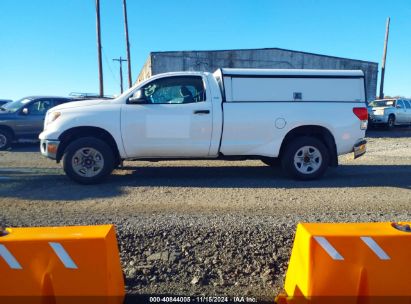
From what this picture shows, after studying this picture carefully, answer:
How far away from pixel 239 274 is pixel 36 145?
36.2ft

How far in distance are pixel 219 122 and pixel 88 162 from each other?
8.17ft

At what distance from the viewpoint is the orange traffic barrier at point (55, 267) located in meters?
1.95

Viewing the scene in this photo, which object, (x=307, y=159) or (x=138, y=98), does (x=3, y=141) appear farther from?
(x=307, y=159)

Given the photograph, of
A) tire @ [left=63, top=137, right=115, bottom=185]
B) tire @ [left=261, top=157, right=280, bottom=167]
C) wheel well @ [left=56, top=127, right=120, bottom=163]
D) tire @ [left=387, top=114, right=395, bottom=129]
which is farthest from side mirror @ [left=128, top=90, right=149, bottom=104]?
tire @ [left=387, top=114, right=395, bottom=129]

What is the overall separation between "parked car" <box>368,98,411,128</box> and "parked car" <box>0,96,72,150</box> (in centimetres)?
1646

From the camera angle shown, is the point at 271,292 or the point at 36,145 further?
the point at 36,145

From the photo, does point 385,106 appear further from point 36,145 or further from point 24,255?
point 24,255

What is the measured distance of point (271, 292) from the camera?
2.60 m

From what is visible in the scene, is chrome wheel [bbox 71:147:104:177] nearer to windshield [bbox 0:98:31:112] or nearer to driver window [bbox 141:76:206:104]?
driver window [bbox 141:76:206:104]

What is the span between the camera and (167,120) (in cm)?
572

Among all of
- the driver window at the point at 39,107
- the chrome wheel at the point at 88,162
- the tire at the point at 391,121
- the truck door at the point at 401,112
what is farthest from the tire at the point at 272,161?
the truck door at the point at 401,112

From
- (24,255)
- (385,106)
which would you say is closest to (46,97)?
(24,255)

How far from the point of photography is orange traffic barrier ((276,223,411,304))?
6.50 feet

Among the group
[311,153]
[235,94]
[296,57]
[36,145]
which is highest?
[296,57]
